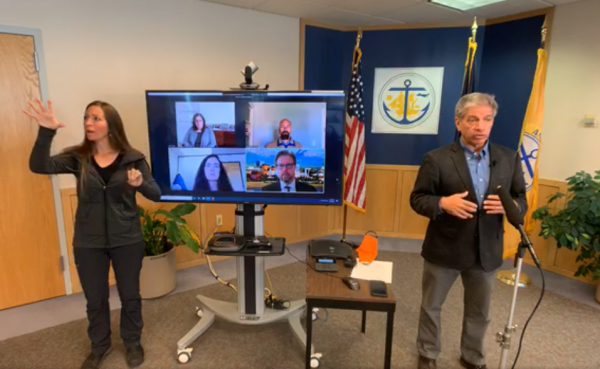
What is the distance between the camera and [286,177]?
2176 millimetres

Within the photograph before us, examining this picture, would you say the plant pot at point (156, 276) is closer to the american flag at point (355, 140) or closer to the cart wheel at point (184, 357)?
the cart wheel at point (184, 357)

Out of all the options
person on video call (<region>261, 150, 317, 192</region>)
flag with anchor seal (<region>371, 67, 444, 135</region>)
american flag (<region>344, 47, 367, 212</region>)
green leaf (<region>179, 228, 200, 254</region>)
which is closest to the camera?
person on video call (<region>261, 150, 317, 192</region>)

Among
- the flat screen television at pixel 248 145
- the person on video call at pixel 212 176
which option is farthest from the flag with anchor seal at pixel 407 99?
the person on video call at pixel 212 176

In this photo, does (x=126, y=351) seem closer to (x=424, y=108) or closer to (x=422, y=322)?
(x=422, y=322)

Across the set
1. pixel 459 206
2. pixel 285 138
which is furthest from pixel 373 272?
pixel 285 138

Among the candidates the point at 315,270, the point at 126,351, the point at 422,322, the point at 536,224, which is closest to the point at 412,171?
the point at 536,224

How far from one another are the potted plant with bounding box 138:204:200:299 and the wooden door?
69cm

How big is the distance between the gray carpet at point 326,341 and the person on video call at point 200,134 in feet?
4.28

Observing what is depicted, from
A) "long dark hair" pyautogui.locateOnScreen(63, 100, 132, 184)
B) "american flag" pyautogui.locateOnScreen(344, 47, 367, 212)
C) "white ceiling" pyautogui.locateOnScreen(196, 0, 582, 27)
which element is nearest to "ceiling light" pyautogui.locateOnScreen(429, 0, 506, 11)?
"white ceiling" pyautogui.locateOnScreen(196, 0, 582, 27)

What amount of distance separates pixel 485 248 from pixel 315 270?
875 millimetres

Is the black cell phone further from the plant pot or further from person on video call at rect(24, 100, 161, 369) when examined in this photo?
the plant pot

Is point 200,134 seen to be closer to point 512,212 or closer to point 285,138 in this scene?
point 285,138

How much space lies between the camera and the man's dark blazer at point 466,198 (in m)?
1.83

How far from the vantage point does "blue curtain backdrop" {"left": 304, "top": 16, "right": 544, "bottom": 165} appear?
12.2ft
